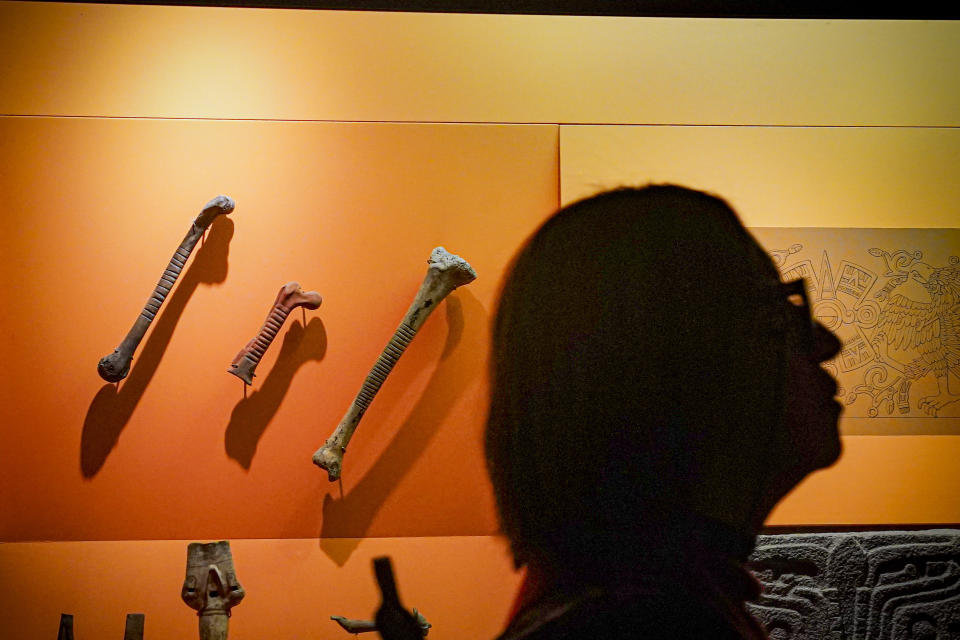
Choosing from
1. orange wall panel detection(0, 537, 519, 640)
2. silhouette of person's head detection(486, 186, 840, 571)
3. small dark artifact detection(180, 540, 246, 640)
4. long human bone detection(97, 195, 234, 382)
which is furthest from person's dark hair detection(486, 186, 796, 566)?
long human bone detection(97, 195, 234, 382)

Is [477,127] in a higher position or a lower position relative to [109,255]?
higher

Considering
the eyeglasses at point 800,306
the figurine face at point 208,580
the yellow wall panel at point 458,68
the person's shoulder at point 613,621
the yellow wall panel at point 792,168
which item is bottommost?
the person's shoulder at point 613,621

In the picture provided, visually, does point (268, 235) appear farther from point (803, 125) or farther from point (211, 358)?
point (803, 125)

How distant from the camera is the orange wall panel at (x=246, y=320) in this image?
2.37 m

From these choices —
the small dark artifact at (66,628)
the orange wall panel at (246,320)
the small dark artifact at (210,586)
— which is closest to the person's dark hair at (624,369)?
the orange wall panel at (246,320)

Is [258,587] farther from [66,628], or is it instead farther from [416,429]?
[416,429]

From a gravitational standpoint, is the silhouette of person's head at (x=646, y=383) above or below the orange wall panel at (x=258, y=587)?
above

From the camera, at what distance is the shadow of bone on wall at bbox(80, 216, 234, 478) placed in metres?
2.37

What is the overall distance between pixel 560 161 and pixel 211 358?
1249 millimetres

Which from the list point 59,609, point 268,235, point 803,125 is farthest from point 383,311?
point 803,125

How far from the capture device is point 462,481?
2.39 metres

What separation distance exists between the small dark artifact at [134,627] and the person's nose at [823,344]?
2.11 metres

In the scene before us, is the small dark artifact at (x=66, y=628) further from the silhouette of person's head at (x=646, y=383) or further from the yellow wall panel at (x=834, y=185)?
the yellow wall panel at (x=834, y=185)

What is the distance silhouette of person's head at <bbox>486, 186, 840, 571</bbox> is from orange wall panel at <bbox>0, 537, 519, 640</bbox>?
9.0 inches
